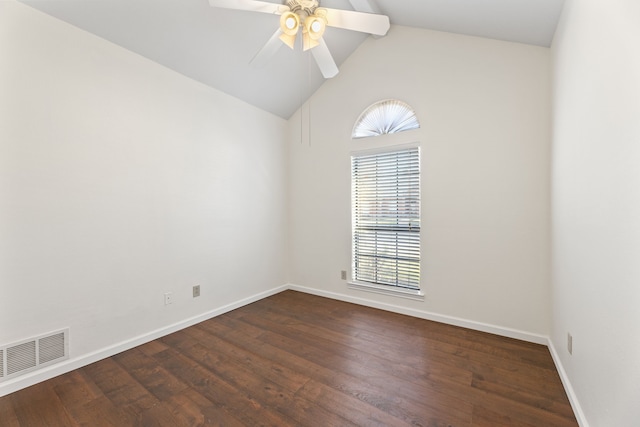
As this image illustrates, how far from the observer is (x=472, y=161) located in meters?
2.64

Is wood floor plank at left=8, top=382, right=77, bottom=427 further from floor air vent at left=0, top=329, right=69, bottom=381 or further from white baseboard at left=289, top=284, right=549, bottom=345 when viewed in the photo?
white baseboard at left=289, top=284, right=549, bottom=345

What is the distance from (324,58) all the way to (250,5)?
656 millimetres

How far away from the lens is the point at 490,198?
2559mm

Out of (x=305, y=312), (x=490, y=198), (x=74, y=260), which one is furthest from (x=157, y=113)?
(x=490, y=198)

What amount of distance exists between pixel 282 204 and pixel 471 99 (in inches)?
106

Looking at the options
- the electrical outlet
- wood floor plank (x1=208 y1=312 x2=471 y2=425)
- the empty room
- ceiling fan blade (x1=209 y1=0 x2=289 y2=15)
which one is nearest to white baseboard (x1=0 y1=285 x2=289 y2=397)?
the empty room

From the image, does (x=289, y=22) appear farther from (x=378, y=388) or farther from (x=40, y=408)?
(x=40, y=408)

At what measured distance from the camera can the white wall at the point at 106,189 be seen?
70.9 inches

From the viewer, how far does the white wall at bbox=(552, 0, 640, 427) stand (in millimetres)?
1013

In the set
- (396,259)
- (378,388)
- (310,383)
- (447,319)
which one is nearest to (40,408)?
(310,383)

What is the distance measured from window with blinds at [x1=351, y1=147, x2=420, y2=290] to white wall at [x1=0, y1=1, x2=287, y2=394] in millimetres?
1539

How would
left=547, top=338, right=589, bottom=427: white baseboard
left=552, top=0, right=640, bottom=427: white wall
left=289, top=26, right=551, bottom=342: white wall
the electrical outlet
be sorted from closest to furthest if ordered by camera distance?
left=552, top=0, right=640, bottom=427: white wall
left=547, top=338, right=589, bottom=427: white baseboard
left=289, top=26, right=551, bottom=342: white wall
the electrical outlet

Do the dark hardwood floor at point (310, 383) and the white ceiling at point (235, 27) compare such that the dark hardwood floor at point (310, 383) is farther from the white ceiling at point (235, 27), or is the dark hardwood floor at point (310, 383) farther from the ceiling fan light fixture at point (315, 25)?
the white ceiling at point (235, 27)

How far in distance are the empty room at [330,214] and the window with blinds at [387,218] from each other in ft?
0.10
